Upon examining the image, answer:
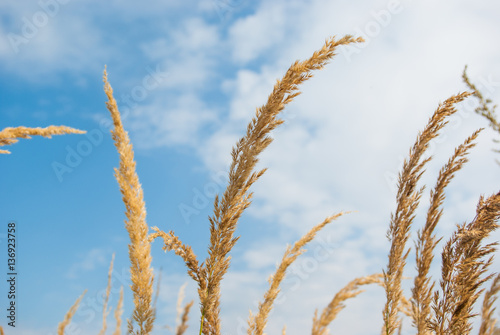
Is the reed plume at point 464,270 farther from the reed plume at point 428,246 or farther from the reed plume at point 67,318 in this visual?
the reed plume at point 67,318

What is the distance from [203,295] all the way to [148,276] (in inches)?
14.7

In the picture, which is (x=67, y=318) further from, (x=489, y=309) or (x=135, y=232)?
(x=489, y=309)

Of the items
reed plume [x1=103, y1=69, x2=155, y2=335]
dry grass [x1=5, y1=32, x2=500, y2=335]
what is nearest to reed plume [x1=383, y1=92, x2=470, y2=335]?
dry grass [x1=5, y1=32, x2=500, y2=335]

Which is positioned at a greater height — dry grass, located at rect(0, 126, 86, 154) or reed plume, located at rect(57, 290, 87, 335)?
dry grass, located at rect(0, 126, 86, 154)

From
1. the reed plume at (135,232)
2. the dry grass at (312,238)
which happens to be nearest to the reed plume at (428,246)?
the dry grass at (312,238)

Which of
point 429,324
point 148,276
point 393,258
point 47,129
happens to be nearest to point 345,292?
point 393,258

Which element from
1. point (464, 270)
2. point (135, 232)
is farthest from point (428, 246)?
point (135, 232)

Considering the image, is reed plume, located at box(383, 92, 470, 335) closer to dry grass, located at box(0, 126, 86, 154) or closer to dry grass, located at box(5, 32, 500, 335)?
dry grass, located at box(5, 32, 500, 335)

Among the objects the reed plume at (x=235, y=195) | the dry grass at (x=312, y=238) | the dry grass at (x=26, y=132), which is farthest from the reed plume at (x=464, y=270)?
the dry grass at (x=26, y=132)

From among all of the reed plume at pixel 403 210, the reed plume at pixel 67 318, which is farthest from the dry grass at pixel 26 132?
the reed plume at pixel 403 210

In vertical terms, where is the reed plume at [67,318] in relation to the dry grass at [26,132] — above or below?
below

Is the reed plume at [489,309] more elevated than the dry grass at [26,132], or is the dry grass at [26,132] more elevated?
the dry grass at [26,132]

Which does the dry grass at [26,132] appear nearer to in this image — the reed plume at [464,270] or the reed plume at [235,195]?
the reed plume at [235,195]

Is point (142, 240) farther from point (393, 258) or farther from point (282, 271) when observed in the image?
point (393, 258)
